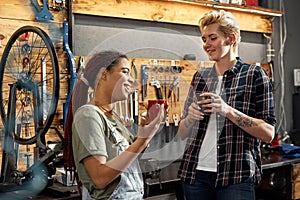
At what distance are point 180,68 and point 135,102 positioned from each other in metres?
0.44

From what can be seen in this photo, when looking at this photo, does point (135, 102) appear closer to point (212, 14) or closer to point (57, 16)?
point (57, 16)

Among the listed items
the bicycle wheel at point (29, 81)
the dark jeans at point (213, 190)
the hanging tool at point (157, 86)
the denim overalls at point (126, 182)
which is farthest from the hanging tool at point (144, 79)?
A: the denim overalls at point (126, 182)

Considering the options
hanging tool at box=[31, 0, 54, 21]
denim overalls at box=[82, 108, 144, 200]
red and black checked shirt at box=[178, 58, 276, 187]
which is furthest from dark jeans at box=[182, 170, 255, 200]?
hanging tool at box=[31, 0, 54, 21]

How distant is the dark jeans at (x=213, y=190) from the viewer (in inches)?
65.4

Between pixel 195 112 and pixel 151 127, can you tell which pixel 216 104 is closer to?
pixel 195 112

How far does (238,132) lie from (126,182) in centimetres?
59

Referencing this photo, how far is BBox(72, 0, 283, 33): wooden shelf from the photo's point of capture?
243 centimetres

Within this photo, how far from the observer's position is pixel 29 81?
74.0 inches

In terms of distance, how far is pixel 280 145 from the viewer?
121 inches

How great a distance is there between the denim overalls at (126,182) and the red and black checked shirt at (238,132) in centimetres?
39

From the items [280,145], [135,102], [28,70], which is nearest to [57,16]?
[28,70]

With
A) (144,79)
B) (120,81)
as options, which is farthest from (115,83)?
(144,79)

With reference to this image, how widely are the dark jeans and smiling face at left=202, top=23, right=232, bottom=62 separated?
0.51 metres

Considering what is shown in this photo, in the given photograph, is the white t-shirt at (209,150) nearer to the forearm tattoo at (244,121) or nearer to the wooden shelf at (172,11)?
the forearm tattoo at (244,121)
